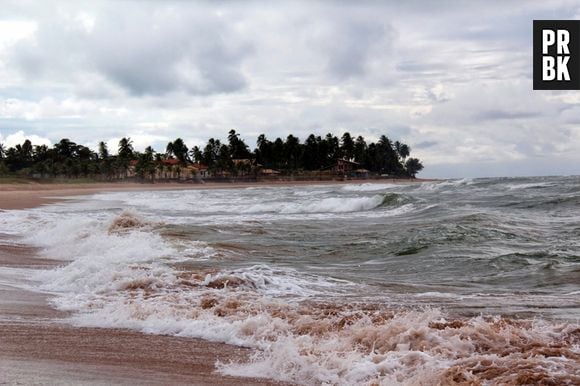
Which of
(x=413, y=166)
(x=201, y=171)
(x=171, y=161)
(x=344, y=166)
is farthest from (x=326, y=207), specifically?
(x=413, y=166)

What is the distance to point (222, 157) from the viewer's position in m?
127

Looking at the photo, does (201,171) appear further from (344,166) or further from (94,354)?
(94,354)

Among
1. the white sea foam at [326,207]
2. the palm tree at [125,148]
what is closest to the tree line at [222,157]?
the palm tree at [125,148]

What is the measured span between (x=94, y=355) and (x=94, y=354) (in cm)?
4

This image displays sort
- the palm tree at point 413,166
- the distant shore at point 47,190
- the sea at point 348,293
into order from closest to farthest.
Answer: the sea at point 348,293, the distant shore at point 47,190, the palm tree at point 413,166

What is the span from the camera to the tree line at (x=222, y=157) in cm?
11212

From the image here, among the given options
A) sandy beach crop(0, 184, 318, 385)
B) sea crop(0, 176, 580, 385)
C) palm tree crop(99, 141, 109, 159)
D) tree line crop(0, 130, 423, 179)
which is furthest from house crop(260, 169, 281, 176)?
sandy beach crop(0, 184, 318, 385)

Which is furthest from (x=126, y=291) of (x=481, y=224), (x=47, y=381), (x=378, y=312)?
(x=481, y=224)

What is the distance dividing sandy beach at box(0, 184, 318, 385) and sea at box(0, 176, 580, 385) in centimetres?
26

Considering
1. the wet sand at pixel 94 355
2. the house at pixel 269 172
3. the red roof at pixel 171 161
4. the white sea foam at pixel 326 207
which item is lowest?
the white sea foam at pixel 326 207

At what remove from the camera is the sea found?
17.1 ft

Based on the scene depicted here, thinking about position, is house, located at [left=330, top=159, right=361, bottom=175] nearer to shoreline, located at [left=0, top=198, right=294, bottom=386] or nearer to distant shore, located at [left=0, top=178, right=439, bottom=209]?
distant shore, located at [left=0, top=178, right=439, bottom=209]

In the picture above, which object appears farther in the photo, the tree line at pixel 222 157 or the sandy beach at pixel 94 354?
the tree line at pixel 222 157

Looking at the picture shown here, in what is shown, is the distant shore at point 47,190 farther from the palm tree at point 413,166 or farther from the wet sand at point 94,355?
the palm tree at point 413,166
